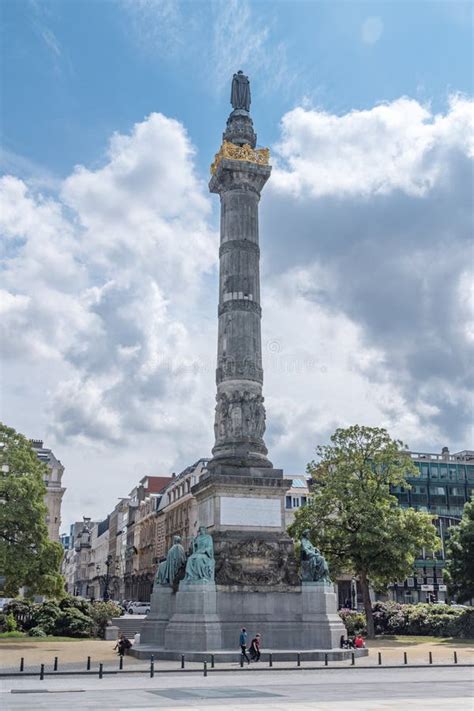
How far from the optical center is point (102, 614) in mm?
41688

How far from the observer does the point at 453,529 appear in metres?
46.4

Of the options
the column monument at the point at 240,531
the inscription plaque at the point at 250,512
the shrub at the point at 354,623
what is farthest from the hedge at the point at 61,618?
the inscription plaque at the point at 250,512

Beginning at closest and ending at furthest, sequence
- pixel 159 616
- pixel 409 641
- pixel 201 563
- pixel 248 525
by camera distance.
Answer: pixel 201 563 → pixel 159 616 → pixel 248 525 → pixel 409 641

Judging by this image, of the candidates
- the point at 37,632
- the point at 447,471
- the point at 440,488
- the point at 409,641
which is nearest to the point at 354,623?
the point at 409,641

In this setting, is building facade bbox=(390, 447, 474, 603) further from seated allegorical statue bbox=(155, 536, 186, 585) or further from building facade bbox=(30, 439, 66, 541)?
seated allegorical statue bbox=(155, 536, 186, 585)

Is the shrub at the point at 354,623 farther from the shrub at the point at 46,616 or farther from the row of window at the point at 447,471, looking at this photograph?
the row of window at the point at 447,471

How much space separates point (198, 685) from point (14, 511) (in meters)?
20.5

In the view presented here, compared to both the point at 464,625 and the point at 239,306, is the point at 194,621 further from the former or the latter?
the point at 464,625

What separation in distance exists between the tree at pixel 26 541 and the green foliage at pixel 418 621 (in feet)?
53.4

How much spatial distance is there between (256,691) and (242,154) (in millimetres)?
27230

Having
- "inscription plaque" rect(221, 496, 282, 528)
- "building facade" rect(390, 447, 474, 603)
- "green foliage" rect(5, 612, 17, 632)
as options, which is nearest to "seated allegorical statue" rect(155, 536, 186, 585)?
"inscription plaque" rect(221, 496, 282, 528)

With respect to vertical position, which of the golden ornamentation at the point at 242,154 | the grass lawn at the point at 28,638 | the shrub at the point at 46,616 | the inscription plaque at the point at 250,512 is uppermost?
the golden ornamentation at the point at 242,154

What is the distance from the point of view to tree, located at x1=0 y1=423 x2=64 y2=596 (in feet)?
120

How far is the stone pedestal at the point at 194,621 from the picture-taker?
2673 cm
